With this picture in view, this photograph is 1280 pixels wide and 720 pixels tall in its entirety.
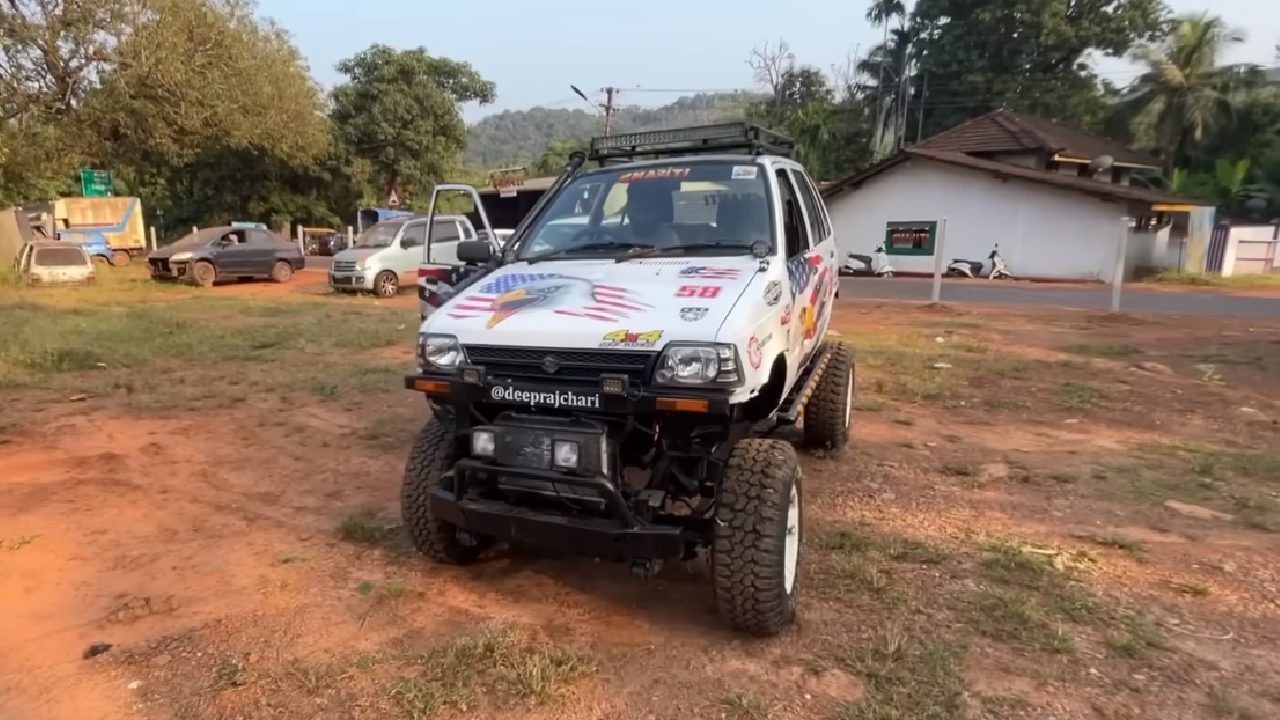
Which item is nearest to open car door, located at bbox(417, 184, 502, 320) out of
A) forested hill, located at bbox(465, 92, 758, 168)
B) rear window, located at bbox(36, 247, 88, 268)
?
rear window, located at bbox(36, 247, 88, 268)

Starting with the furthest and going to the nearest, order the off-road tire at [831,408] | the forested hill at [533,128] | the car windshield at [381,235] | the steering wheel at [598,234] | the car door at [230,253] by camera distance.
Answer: the forested hill at [533,128]
the car door at [230,253]
the car windshield at [381,235]
the off-road tire at [831,408]
the steering wheel at [598,234]

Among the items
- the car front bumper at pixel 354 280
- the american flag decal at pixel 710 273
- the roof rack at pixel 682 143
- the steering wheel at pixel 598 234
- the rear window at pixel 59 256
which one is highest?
the roof rack at pixel 682 143

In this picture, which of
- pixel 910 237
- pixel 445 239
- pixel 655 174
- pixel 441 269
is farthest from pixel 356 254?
pixel 910 237

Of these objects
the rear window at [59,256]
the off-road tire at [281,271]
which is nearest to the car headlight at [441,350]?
the rear window at [59,256]

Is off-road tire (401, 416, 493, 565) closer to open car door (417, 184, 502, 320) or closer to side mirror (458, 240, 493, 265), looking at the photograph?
open car door (417, 184, 502, 320)

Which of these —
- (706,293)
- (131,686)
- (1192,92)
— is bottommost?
(131,686)

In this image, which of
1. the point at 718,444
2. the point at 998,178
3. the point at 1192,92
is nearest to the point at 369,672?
the point at 718,444

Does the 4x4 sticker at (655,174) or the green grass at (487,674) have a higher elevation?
the 4x4 sticker at (655,174)

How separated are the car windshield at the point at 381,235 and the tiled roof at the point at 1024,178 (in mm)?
15924

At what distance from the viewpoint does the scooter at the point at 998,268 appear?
88.3 feet

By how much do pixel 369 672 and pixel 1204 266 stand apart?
108ft

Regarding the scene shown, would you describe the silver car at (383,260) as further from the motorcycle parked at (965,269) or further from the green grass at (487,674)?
the motorcycle parked at (965,269)

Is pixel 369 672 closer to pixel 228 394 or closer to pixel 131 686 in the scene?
pixel 131 686

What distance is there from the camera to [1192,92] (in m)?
37.2
